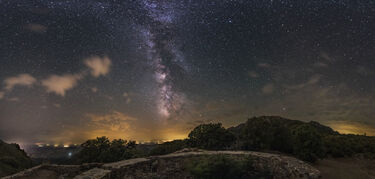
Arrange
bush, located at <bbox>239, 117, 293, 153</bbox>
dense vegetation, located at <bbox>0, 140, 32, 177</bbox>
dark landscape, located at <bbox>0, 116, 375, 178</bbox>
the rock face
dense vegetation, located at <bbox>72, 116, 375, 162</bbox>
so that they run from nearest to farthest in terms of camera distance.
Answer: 1. the rock face
2. dark landscape, located at <bbox>0, 116, 375, 178</bbox>
3. dense vegetation, located at <bbox>72, 116, 375, 162</bbox>
4. bush, located at <bbox>239, 117, 293, 153</bbox>
5. dense vegetation, located at <bbox>0, 140, 32, 177</bbox>

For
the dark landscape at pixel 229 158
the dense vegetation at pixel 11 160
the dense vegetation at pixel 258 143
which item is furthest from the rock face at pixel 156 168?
the dense vegetation at pixel 11 160

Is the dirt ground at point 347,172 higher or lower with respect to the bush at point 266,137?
lower

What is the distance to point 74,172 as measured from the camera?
11516 millimetres

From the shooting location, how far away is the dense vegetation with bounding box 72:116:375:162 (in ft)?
51.6

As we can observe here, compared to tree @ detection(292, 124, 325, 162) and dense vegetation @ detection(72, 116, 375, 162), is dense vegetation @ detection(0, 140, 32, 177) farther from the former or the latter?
tree @ detection(292, 124, 325, 162)

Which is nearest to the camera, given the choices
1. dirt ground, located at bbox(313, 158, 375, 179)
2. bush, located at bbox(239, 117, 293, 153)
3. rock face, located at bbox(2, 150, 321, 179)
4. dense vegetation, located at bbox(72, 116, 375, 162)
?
rock face, located at bbox(2, 150, 321, 179)

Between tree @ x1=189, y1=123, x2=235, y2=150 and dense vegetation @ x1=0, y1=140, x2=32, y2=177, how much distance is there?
16371mm

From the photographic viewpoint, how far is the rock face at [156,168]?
35.1 feet

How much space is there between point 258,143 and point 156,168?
9472 millimetres

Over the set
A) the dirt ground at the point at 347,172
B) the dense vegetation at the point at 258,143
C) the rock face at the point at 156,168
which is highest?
the dense vegetation at the point at 258,143

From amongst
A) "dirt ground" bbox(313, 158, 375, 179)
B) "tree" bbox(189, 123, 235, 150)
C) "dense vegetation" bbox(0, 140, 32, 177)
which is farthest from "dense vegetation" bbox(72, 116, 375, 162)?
"dense vegetation" bbox(0, 140, 32, 177)

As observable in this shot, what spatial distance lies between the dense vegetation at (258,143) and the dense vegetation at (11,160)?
9.39m

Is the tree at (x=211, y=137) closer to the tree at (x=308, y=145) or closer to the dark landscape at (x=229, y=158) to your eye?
the dark landscape at (x=229, y=158)

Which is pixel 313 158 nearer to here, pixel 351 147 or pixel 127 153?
pixel 351 147
